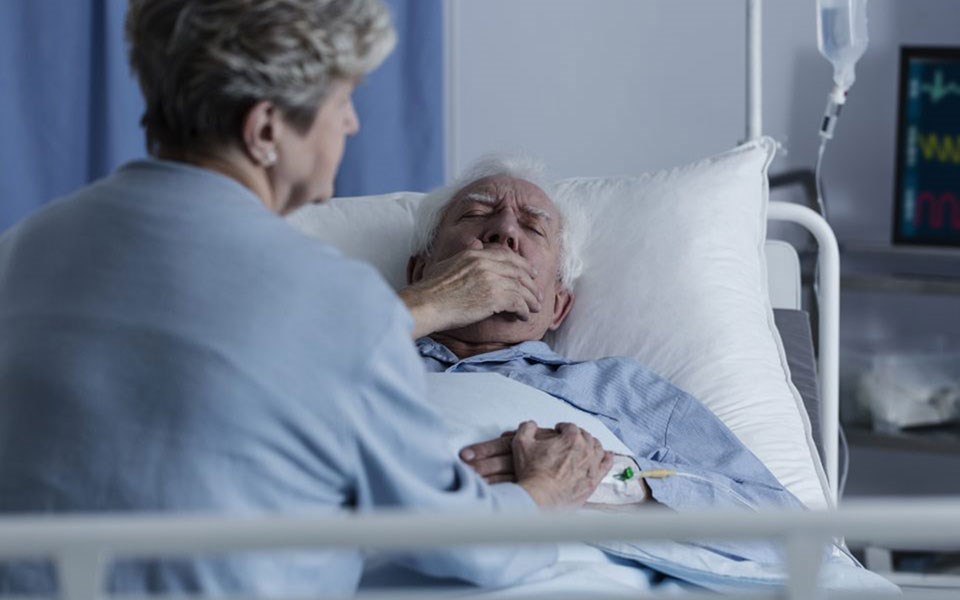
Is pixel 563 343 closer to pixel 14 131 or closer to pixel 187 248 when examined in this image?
pixel 187 248

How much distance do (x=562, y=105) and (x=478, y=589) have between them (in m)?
2.65

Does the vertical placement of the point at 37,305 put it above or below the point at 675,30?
below

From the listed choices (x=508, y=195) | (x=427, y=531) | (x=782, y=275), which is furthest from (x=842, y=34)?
(x=427, y=531)

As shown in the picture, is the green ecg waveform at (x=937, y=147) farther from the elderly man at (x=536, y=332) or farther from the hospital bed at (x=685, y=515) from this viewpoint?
the elderly man at (x=536, y=332)

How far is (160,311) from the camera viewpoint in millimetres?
997

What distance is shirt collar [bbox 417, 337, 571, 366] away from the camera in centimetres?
186

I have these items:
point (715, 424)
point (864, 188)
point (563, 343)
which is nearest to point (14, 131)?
point (563, 343)

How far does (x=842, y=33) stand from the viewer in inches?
94.6

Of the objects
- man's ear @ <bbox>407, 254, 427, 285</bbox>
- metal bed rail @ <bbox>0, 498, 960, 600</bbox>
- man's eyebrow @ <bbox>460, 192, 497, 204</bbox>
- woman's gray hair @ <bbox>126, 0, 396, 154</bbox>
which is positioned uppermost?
woman's gray hair @ <bbox>126, 0, 396, 154</bbox>

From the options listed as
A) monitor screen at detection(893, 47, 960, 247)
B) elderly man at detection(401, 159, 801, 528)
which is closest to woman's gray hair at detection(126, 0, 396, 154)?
elderly man at detection(401, 159, 801, 528)

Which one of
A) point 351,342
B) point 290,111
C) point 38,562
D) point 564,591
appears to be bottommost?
point 564,591

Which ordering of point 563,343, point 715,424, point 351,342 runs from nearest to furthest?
point 351,342 < point 715,424 < point 563,343

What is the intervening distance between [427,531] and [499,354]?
3.66ft

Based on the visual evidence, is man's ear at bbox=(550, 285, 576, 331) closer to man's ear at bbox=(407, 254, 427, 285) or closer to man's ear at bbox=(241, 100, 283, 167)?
man's ear at bbox=(407, 254, 427, 285)
